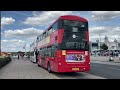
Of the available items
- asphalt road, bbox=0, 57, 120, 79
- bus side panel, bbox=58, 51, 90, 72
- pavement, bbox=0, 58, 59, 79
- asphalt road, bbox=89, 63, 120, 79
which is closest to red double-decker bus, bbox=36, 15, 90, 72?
bus side panel, bbox=58, 51, 90, 72

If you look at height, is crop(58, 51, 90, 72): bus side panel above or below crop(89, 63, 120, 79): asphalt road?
above

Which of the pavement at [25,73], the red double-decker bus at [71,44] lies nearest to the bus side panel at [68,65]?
the red double-decker bus at [71,44]

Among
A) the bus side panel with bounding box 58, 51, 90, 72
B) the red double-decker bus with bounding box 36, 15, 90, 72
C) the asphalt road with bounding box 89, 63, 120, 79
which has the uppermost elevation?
the red double-decker bus with bounding box 36, 15, 90, 72

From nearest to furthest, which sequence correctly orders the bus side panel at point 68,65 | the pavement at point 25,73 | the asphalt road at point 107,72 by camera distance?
the pavement at point 25,73 → the bus side panel at point 68,65 → the asphalt road at point 107,72

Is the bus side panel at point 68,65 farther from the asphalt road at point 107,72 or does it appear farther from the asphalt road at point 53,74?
the asphalt road at point 107,72

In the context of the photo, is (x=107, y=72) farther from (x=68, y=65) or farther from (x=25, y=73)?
(x=25, y=73)

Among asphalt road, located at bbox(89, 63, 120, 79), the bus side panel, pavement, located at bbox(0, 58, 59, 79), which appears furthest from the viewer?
asphalt road, located at bbox(89, 63, 120, 79)

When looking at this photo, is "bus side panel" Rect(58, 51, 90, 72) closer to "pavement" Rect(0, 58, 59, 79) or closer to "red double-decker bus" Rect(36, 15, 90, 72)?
"red double-decker bus" Rect(36, 15, 90, 72)

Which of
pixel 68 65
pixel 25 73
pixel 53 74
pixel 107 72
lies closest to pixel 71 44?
pixel 68 65

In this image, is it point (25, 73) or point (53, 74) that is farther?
point (25, 73)
